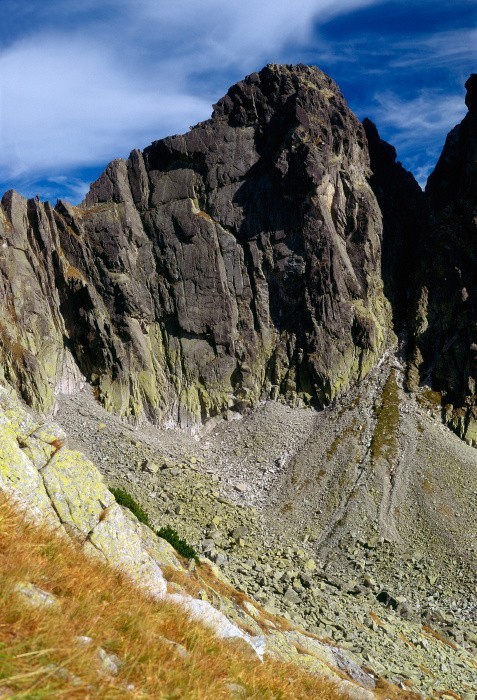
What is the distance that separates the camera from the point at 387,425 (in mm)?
66438

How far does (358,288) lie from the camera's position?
85812 mm

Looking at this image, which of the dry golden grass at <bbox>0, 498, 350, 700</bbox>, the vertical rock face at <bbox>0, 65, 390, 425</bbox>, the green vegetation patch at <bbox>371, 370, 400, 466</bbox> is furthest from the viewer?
the vertical rock face at <bbox>0, 65, 390, 425</bbox>

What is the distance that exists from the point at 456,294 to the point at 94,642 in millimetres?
82060

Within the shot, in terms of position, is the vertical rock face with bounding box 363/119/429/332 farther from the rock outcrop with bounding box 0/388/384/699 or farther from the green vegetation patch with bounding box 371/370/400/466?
the rock outcrop with bounding box 0/388/384/699

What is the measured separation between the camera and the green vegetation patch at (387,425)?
205ft

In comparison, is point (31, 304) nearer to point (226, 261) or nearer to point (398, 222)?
point (226, 261)

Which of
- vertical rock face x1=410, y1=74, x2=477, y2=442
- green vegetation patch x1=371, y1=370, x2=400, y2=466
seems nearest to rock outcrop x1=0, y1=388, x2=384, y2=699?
green vegetation patch x1=371, y1=370, x2=400, y2=466

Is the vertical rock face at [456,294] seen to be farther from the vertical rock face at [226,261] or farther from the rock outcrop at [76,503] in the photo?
the rock outcrop at [76,503]

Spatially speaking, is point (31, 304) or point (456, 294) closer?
point (31, 304)

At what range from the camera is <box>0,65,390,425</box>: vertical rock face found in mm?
78500

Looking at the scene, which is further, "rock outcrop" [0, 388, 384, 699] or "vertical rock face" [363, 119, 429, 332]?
"vertical rock face" [363, 119, 429, 332]

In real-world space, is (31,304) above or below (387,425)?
above

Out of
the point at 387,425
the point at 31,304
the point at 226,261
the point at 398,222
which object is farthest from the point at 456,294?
the point at 31,304

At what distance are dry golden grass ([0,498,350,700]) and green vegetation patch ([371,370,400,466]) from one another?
5557 centimetres
